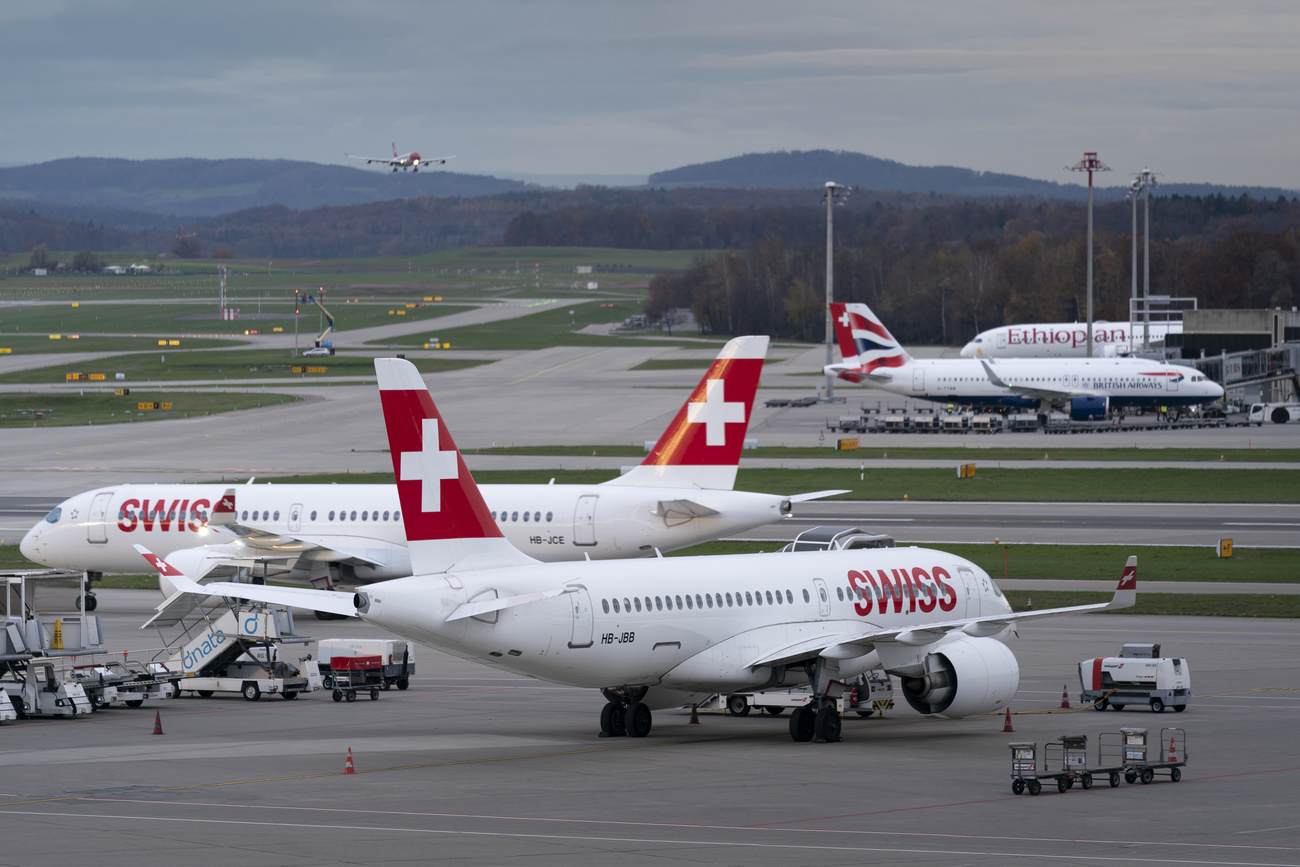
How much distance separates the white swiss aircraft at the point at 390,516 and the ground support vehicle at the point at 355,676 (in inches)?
334

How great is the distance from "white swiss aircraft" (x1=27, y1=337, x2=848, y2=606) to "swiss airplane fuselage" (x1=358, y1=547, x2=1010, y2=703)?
9.57m

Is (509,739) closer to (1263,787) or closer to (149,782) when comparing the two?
(149,782)

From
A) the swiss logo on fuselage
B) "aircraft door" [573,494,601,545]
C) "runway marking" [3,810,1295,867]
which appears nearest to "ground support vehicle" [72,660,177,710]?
"runway marking" [3,810,1295,867]

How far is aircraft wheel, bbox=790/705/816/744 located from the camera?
96.4 feet

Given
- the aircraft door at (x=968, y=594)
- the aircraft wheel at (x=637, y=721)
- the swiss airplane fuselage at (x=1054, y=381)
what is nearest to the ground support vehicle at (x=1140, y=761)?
the aircraft door at (x=968, y=594)

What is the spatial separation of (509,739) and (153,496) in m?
23.8

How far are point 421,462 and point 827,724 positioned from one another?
907 cm

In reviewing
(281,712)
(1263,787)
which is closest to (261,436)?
(281,712)

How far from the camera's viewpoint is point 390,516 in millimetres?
47562

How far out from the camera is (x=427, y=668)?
135 feet

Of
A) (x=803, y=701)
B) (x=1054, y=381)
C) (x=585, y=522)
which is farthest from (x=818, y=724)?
(x=1054, y=381)

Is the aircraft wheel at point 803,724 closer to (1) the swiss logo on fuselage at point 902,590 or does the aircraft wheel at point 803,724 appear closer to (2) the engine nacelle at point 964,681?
(2) the engine nacelle at point 964,681

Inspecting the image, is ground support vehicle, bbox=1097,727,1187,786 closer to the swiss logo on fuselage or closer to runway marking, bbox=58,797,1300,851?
runway marking, bbox=58,797,1300,851

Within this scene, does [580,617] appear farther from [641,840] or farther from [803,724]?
[641,840]
